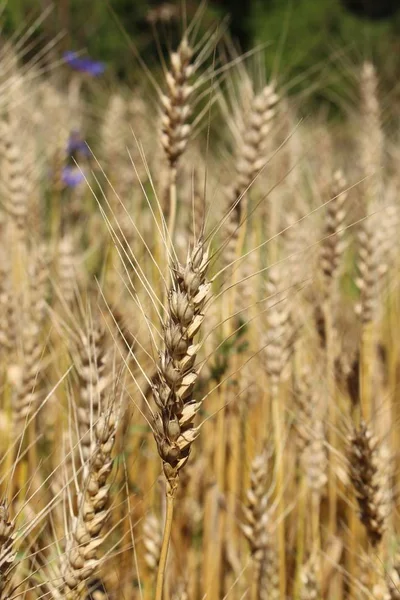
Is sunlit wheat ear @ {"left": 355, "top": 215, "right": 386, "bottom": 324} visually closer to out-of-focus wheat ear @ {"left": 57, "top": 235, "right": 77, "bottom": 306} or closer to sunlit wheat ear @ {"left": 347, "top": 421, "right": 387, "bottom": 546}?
sunlit wheat ear @ {"left": 347, "top": 421, "right": 387, "bottom": 546}

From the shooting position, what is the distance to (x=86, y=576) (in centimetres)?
86

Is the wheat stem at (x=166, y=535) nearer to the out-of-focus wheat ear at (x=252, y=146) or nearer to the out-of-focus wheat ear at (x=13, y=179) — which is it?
the out-of-focus wheat ear at (x=252, y=146)

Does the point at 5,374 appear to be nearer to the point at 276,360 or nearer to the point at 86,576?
the point at 276,360

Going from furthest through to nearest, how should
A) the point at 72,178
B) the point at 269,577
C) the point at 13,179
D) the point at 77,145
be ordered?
the point at 77,145
the point at 72,178
the point at 13,179
the point at 269,577

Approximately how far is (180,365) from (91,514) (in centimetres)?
23

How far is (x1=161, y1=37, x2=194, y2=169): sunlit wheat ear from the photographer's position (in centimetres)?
121

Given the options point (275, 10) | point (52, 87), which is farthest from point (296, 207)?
point (275, 10)

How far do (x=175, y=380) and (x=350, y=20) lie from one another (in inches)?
691

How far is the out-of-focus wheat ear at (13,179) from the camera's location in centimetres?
175

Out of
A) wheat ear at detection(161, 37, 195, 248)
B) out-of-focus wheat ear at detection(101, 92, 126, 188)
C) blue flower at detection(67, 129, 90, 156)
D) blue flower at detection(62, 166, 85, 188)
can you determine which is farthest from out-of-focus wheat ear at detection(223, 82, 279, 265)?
blue flower at detection(67, 129, 90, 156)

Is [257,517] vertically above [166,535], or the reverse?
[166,535]

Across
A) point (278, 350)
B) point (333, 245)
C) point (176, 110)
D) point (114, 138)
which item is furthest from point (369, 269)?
point (114, 138)

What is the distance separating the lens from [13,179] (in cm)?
180

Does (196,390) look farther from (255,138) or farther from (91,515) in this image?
(91,515)
